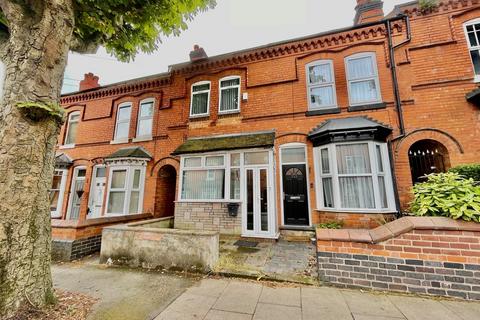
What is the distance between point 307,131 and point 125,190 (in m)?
8.15

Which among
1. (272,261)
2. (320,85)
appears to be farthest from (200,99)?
(272,261)

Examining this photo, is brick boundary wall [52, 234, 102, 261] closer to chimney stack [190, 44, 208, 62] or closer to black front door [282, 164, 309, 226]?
black front door [282, 164, 309, 226]

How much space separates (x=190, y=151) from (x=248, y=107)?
3.01 metres

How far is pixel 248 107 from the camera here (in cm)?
846

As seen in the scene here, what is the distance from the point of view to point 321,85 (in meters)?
7.81

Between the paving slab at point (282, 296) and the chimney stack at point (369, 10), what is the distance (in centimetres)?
1003

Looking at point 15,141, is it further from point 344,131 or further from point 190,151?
point 344,131

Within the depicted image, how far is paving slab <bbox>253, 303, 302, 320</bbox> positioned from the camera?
2.82 m

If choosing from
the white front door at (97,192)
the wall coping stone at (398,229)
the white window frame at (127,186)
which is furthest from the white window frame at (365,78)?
the white front door at (97,192)

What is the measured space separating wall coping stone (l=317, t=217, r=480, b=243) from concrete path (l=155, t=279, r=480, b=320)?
0.88 meters

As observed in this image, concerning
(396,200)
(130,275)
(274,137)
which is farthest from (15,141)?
(396,200)

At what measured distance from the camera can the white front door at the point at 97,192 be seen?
9643 mm

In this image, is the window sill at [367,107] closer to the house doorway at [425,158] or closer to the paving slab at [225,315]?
the house doorway at [425,158]

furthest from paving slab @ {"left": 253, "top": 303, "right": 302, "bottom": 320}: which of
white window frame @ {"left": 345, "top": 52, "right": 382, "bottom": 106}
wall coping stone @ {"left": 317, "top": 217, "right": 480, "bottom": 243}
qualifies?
white window frame @ {"left": 345, "top": 52, "right": 382, "bottom": 106}
